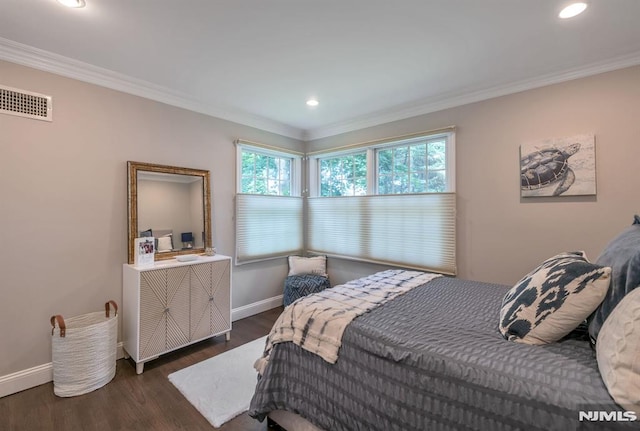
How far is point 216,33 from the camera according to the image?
76.9 inches

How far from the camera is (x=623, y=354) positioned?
86 centimetres

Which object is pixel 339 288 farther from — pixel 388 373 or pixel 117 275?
pixel 117 275

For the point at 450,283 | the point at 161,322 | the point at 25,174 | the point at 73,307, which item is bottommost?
the point at 161,322

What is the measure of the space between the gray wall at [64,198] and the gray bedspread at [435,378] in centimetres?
193

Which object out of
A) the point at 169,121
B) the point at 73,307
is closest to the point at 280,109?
the point at 169,121

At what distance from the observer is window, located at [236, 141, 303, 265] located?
11.7 ft

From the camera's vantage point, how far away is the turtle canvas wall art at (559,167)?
231 centimetres

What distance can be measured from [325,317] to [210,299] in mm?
1708

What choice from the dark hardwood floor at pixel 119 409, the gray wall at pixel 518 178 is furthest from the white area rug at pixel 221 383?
the gray wall at pixel 518 178

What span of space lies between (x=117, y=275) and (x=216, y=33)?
2216 millimetres

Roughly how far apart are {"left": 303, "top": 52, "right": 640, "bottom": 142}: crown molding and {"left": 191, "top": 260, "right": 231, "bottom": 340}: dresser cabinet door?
2.30 m

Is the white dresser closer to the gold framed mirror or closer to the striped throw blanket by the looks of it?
the gold framed mirror

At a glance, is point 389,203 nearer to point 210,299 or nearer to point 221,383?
point 210,299

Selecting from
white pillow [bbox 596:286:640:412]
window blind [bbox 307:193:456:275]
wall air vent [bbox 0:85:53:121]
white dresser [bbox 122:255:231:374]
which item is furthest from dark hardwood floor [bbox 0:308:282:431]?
window blind [bbox 307:193:456:275]
